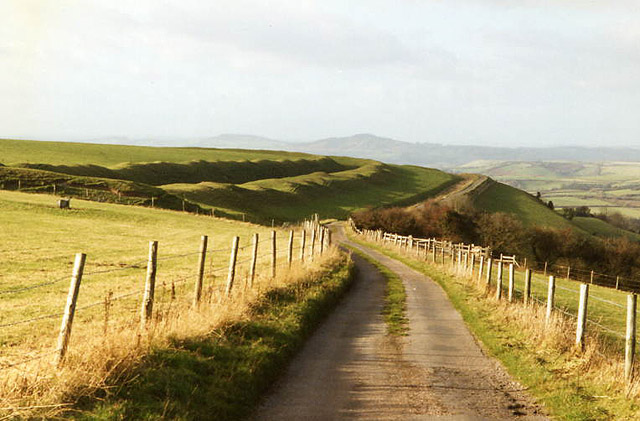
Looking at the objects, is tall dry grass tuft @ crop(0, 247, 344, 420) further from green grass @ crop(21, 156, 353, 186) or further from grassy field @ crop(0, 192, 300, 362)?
green grass @ crop(21, 156, 353, 186)

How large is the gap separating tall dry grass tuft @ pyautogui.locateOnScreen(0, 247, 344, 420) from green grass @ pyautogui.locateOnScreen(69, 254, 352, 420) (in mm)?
219

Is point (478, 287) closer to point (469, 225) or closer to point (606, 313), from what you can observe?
point (606, 313)

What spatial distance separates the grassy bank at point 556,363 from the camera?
35.1ft

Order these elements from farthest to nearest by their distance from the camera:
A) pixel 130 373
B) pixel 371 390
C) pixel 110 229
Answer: pixel 110 229
pixel 371 390
pixel 130 373

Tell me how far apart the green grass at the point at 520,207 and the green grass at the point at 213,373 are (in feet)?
371

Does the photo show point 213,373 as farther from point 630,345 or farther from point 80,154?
point 80,154

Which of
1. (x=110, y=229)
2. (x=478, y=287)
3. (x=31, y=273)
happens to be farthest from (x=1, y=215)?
(x=478, y=287)

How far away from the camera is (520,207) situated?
463 feet

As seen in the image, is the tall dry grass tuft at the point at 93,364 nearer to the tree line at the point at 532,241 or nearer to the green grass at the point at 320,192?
the tree line at the point at 532,241

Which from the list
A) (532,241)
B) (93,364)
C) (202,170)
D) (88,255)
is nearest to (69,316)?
(93,364)

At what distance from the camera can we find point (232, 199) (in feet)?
326

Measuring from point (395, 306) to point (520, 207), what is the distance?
4977 inches

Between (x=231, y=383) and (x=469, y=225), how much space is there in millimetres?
79403

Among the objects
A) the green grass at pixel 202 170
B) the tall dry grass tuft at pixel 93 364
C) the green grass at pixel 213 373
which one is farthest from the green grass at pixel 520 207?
the tall dry grass tuft at pixel 93 364
